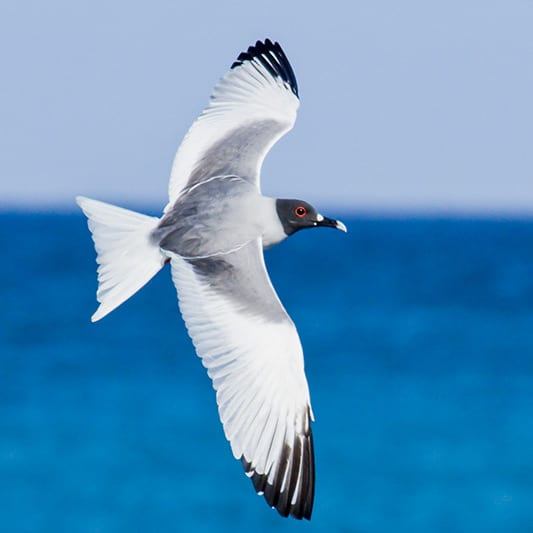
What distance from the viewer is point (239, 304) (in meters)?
4.59

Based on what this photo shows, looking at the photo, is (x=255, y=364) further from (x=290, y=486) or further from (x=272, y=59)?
(x=272, y=59)

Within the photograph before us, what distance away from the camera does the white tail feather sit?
460cm

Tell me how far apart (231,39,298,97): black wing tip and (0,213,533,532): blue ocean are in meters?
9.35

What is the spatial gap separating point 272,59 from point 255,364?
1.42 metres

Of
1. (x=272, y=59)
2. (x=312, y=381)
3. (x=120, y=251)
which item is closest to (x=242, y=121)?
(x=272, y=59)

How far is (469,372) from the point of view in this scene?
21812 millimetres

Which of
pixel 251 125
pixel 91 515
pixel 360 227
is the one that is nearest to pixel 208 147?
pixel 251 125

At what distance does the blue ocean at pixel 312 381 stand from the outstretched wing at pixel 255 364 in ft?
32.4

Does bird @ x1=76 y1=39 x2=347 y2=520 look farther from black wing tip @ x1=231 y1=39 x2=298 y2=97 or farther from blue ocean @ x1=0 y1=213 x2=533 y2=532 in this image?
blue ocean @ x1=0 y1=213 x2=533 y2=532

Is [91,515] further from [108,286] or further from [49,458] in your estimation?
[108,286]

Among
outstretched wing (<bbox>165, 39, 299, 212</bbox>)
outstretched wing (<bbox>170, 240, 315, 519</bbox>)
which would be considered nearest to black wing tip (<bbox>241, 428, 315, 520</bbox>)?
outstretched wing (<bbox>170, 240, 315, 519</bbox>)

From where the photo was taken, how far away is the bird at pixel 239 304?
454 centimetres

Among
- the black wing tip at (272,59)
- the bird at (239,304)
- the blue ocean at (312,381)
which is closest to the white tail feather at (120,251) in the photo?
the bird at (239,304)

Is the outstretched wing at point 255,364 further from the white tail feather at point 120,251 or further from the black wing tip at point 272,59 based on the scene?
the black wing tip at point 272,59
